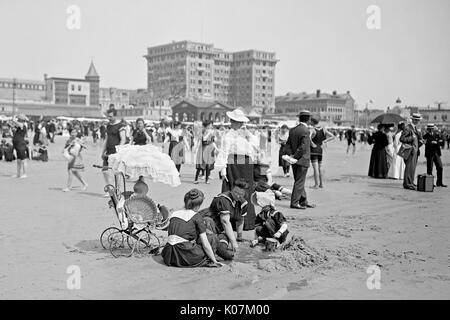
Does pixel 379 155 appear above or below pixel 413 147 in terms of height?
below

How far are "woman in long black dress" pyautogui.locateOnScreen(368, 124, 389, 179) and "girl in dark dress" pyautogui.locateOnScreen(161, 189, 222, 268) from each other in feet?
38.3

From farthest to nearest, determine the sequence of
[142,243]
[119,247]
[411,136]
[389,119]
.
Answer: [389,119], [411,136], [142,243], [119,247]

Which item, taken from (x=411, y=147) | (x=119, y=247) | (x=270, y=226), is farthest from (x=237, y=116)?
(x=411, y=147)

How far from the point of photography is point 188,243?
18.9ft

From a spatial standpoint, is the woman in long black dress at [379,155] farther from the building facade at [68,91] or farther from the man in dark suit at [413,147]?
the building facade at [68,91]

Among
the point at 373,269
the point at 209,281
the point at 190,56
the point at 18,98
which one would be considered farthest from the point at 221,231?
the point at 190,56

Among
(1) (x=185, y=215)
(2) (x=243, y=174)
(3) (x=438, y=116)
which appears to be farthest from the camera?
(3) (x=438, y=116)

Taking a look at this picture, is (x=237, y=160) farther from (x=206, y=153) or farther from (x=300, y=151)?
(x=206, y=153)

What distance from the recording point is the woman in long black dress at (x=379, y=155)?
16.2 m

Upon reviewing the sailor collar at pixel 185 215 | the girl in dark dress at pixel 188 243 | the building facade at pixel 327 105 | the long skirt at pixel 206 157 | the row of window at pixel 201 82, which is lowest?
the girl in dark dress at pixel 188 243

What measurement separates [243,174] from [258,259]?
133 centimetres

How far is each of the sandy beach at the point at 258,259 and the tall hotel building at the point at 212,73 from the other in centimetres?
13617

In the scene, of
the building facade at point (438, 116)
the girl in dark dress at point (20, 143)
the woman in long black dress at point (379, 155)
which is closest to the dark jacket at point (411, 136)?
the woman in long black dress at point (379, 155)
